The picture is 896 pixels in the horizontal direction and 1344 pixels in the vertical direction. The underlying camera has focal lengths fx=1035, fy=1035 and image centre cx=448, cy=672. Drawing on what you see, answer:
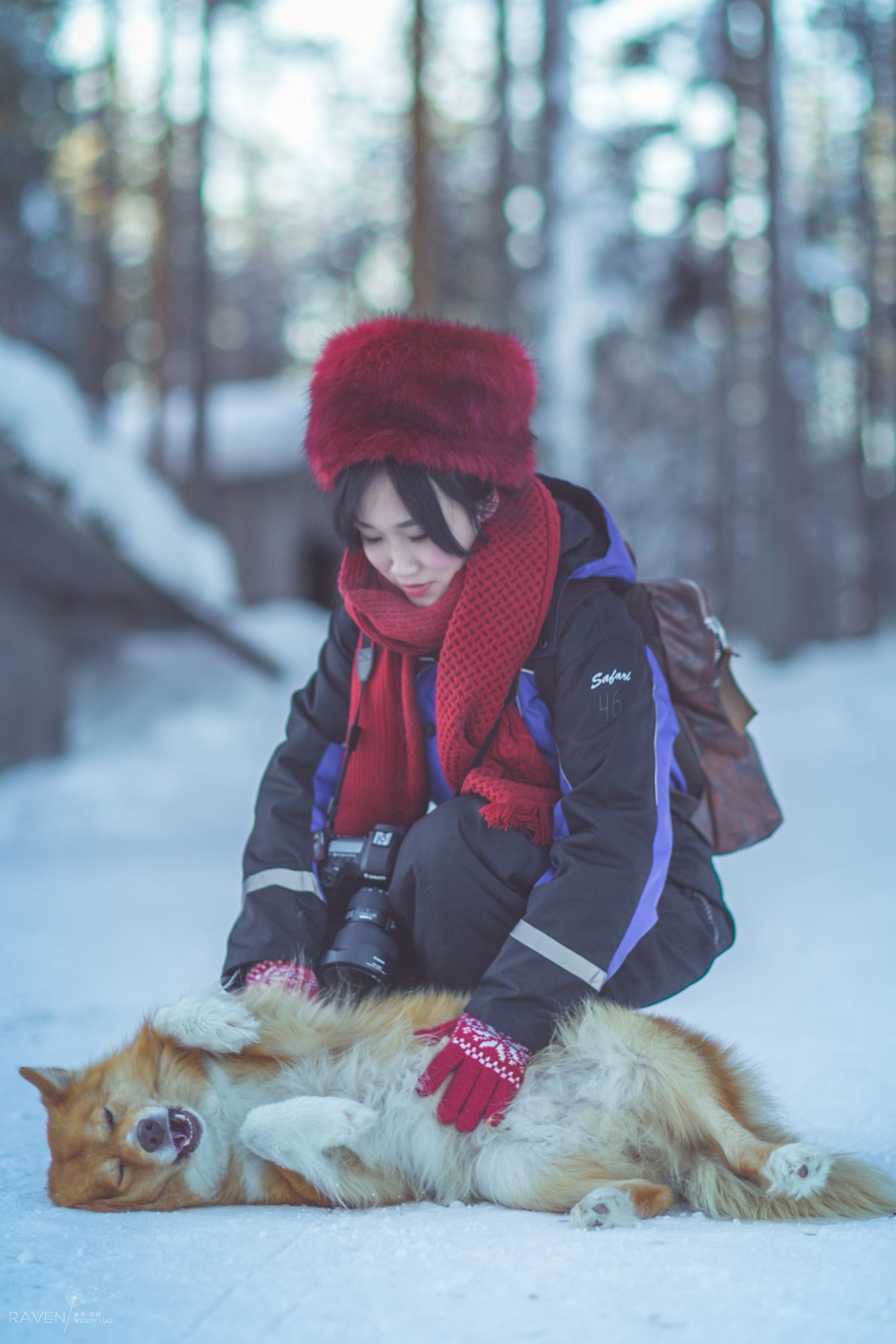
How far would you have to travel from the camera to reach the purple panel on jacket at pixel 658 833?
1902mm

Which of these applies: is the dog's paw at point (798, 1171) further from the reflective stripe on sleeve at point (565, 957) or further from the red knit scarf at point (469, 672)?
the red knit scarf at point (469, 672)

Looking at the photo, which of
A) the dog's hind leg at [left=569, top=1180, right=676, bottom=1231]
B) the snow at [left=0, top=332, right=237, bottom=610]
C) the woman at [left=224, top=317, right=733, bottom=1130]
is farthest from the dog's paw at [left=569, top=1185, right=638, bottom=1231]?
the snow at [left=0, top=332, right=237, bottom=610]

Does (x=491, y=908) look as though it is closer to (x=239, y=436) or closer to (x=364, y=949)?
(x=364, y=949)

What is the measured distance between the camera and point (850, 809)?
18.8 feet

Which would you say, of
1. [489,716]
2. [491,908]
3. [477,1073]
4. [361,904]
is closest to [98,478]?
[361,904]

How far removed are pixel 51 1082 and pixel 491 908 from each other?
0.90 m

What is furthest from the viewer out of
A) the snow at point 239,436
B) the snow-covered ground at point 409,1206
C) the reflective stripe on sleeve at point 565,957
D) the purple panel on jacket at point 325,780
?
the snow at point 239,436

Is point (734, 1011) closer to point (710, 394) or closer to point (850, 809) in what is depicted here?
point (850, 809)

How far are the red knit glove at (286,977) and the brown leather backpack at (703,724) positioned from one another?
836mm

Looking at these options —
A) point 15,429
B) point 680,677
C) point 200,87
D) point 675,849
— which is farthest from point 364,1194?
point 200,87

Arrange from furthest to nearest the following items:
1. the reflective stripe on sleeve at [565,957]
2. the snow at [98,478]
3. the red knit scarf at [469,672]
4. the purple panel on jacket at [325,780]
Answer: the snow at [98,478] < the purple panel on jacket at [325,780] < the red knit scarf at [469,672] < the reflective stripe on sleeve at [565,957]

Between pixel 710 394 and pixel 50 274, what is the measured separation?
35.3 ft

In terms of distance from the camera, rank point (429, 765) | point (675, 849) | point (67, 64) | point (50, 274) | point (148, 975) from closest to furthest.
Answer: point (675, 849) → point (429, 765) → point (148, 975) → point (67, 64) → point (50, 274)

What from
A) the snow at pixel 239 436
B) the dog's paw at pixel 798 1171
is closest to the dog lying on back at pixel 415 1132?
the dog's paw at pixel 798 1171
